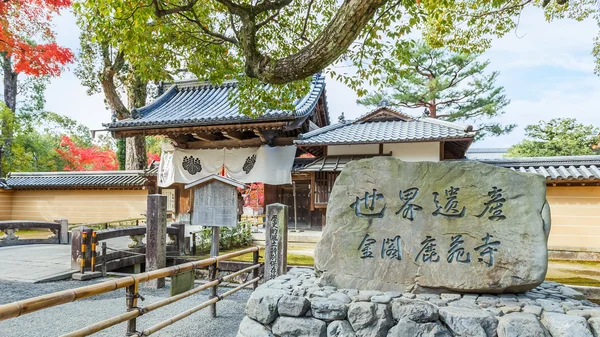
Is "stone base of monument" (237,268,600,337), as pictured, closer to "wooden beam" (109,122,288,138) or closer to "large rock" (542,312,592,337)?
"large rock" (542,312,592,337)

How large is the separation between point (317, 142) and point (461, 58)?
1429cm

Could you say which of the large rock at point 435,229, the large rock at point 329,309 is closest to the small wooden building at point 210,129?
the large rock at point 435,229

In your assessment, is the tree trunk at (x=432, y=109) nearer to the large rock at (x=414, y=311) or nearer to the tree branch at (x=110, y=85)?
the tree branch at (x=110, y=85)

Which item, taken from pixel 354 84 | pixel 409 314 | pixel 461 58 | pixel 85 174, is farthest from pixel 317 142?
pixel 461 58

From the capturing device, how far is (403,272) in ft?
11.8

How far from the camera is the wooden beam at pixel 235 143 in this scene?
11.6 meters

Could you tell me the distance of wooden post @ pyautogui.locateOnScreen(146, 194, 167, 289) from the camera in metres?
6.12

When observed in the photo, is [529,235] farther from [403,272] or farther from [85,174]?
[85,174]

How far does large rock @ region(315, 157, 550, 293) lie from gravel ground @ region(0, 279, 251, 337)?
1.85m

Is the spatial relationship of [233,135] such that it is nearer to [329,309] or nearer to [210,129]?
[210,129]

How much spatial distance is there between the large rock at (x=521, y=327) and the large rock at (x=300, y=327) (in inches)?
62.1

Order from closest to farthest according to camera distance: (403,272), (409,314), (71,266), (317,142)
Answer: (409,314), (403,272), (71,266), (317,142)

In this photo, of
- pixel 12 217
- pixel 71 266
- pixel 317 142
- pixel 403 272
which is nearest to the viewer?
pixel 403 272

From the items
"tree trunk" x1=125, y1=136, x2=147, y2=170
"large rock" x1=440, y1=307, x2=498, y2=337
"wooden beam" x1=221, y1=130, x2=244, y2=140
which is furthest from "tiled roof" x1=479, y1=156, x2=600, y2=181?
"tree trunk" x1=125, y1=136, x2=147, y2=170
